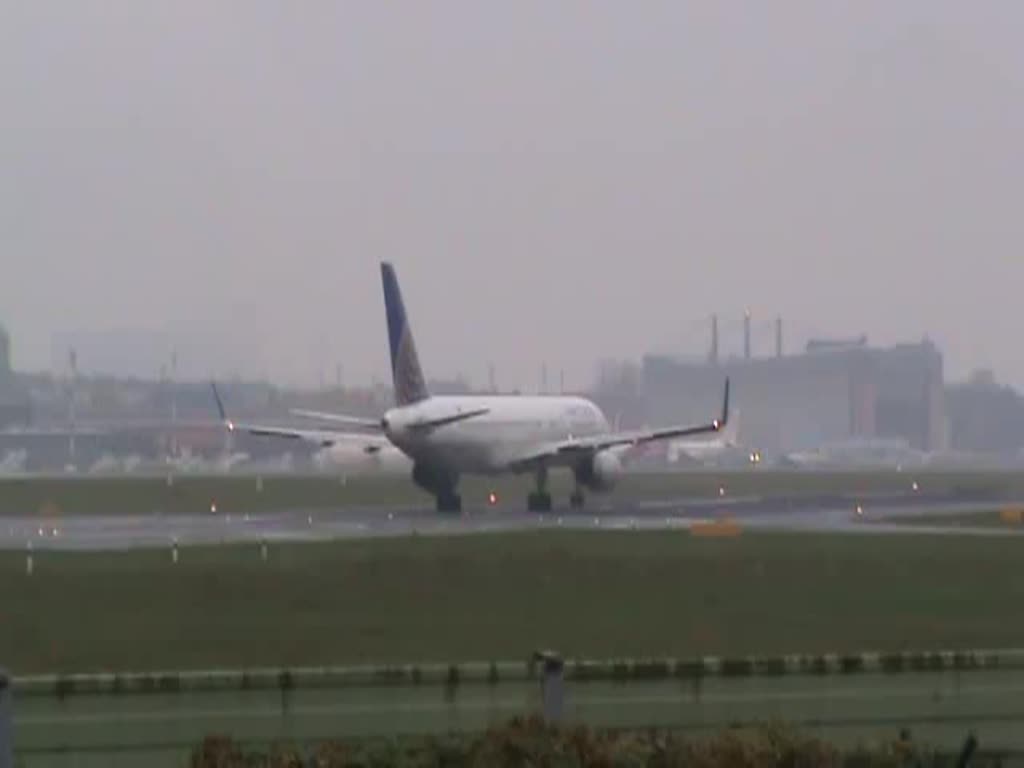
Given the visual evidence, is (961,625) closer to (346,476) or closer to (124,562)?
(124,562)

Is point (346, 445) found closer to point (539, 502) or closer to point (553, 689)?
point (539, 502)

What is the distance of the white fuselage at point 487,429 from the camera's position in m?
75.1

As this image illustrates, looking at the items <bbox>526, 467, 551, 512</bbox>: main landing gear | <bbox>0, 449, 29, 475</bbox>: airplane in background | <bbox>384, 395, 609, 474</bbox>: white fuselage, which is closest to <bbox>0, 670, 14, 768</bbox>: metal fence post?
<bbox>384, 395, 609, 474</bbox>: white fuselage

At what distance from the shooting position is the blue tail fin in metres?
78.0

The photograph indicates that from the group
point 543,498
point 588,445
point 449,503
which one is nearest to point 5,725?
point 543,498

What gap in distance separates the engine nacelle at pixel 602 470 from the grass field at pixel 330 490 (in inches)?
190

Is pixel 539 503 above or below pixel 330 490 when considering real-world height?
below

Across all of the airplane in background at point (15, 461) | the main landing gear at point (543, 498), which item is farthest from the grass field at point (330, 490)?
the airplane in background at point (15, 461)

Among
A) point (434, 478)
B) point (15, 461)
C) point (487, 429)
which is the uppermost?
point (15, 461)

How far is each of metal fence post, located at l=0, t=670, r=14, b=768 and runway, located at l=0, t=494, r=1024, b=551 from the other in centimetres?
3676

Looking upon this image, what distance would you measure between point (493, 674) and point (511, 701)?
0.71 feet

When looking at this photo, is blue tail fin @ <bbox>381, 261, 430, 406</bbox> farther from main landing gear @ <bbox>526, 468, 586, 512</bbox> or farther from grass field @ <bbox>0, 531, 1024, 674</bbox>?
grass field @ <bbox>0, 531, 1024, 674</bbox>

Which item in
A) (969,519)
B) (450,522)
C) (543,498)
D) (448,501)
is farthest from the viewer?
(448,501)

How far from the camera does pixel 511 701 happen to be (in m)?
14.4
